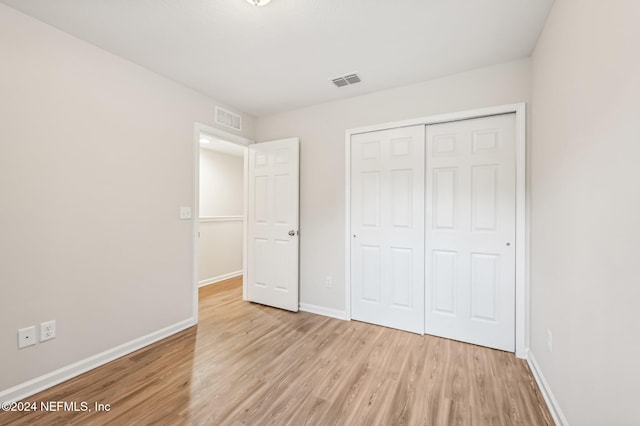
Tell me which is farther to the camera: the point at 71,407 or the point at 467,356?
the point at 467,356

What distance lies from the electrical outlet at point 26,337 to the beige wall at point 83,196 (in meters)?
0.03

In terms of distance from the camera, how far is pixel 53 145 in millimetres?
1873

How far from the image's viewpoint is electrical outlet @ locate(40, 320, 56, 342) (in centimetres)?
181

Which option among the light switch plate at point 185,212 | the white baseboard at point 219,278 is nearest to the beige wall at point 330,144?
the light switch plate at point 185,212

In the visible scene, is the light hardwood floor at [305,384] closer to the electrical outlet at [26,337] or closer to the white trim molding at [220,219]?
the electrical outlet at [26,337]

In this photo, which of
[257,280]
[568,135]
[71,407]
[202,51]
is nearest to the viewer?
[568,135]

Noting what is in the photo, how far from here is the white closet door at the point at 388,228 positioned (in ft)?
8.66

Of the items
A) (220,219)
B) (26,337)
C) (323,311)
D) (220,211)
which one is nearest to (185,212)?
(26,337)

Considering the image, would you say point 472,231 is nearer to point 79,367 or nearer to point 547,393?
point 547,393

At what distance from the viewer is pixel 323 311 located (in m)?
3.13

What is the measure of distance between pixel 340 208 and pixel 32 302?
259 centimetres

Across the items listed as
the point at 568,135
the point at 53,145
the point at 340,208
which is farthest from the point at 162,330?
the point at 568,135

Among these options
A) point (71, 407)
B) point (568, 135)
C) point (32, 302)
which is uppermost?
point (568, 135)

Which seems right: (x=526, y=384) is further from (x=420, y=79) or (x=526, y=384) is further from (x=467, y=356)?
(x=420, y=79)
